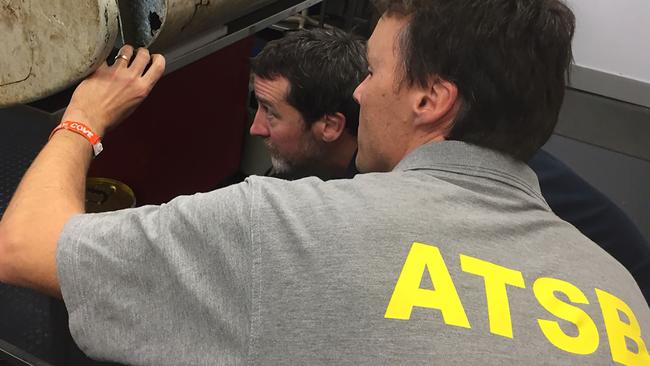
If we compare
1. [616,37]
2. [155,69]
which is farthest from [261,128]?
[616,37]

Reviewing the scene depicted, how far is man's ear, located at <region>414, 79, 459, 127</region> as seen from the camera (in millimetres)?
811

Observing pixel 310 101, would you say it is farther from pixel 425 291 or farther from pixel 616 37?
pixel 616 37

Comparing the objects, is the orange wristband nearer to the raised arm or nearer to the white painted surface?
the raised arm

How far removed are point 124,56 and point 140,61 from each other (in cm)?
3

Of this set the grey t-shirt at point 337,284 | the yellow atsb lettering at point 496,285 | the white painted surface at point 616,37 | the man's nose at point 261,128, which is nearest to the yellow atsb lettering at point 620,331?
the grey t-shirt at point 337,284

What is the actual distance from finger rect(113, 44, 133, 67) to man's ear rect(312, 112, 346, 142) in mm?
594

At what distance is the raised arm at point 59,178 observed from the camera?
2.24 ft

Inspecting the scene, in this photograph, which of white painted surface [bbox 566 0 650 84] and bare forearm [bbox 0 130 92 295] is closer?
bare forearm [bbox 0 130 92 295]

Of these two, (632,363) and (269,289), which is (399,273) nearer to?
(269,289)

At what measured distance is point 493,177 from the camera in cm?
75

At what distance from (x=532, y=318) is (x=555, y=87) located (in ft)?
1.28

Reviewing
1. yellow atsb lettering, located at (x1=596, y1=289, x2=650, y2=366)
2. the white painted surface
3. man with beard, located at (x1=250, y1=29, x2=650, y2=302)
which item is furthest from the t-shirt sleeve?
the white painted surface

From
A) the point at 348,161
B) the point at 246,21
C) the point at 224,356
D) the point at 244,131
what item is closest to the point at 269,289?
the point at 224,356

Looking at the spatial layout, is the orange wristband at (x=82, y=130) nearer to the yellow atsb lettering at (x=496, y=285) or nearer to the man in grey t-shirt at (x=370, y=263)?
the man in grey t-shirt at (x=370, y=263)
